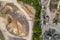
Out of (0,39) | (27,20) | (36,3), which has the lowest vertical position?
(0,39)

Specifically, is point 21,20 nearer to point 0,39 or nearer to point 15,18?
point 15,18

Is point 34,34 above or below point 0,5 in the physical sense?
below

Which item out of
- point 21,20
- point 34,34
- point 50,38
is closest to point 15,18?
point 21,20

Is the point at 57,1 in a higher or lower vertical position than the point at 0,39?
higher

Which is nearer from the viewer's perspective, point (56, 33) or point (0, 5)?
point (56, 33)

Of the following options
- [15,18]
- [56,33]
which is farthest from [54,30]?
[15,18]

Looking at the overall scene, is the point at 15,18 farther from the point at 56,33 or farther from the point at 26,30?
the point at 56,33

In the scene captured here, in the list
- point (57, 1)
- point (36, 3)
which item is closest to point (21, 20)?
point (36, 3)

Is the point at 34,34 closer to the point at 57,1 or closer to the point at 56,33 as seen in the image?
the point at 56,33
